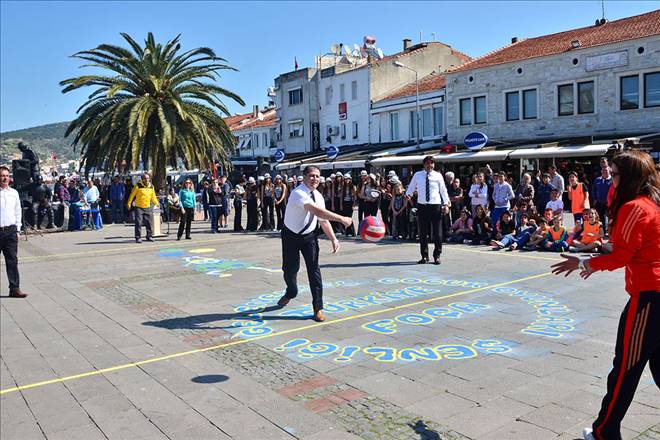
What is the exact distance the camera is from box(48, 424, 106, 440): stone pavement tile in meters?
4.48

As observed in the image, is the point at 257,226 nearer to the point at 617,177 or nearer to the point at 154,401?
the point at 154,401

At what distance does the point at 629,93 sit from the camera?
1070 inches

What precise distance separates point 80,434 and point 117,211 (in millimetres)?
23962

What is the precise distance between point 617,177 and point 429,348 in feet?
9.99

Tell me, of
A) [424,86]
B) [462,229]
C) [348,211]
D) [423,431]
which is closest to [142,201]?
[348,211]

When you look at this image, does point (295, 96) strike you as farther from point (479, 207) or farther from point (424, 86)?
point (479, 207)

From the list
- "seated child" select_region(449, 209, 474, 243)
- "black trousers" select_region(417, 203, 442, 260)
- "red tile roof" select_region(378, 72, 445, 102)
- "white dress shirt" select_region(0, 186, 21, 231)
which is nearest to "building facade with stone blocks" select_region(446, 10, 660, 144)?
"red tile roof" select_region(378, 72, 445, 102)

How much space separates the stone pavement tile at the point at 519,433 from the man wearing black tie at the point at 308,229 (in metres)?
3.53

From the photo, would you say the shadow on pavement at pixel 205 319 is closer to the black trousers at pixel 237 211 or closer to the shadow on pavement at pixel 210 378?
the shadow on pavement at pixel 210 378

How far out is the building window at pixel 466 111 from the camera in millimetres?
34875

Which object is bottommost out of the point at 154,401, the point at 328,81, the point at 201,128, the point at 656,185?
the point at 154,401

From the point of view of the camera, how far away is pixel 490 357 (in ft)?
19.2

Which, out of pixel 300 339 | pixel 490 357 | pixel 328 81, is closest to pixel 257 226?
pixel 300 339

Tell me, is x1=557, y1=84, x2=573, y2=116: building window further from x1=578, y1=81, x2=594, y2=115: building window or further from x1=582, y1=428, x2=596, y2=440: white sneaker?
x1=582, y1=428, x2=596, y2=440: white sneaker
